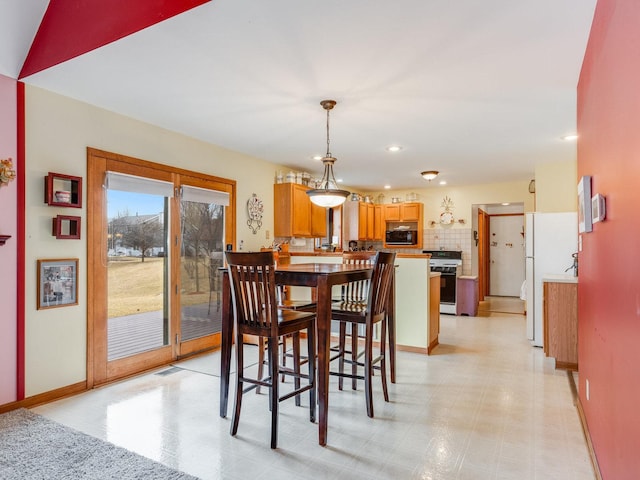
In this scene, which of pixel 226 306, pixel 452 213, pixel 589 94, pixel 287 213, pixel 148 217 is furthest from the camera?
pixel 452 213

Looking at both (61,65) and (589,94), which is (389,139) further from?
(61,65)

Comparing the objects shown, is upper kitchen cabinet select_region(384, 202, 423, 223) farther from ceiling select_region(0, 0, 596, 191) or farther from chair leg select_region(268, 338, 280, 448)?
chair leg select_region(268, 338, 280, 448)

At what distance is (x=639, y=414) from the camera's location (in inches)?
48.1

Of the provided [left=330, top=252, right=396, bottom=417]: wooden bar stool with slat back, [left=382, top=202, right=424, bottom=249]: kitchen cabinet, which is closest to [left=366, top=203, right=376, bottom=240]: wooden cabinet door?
[left=382, top=202, right=424, bottom=249]: kitchen cabinet

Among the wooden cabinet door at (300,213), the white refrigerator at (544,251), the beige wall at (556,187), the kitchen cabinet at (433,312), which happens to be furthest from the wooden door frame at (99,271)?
the beige wall at (556,187)

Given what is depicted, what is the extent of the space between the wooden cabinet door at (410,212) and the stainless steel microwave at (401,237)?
0.78ft

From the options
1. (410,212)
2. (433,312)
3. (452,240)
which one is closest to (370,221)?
(410,212)

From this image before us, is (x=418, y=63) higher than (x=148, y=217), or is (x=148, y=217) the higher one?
(x=418, y=63)

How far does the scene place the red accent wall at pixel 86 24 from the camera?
2.06 m

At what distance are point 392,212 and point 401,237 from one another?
532 millimetres

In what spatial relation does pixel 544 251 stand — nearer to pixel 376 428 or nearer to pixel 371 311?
pixel 371 311

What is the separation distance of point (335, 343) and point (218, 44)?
11.9 ft

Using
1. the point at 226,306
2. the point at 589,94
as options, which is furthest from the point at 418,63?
the point at 226,306

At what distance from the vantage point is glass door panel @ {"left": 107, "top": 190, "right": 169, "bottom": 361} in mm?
3469
